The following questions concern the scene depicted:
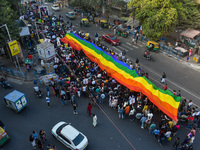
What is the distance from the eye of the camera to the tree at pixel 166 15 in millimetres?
27097

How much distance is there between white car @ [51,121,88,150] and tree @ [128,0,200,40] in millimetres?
21503

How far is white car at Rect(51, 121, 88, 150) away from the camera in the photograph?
1281 cm

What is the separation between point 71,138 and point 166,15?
77.2 ft

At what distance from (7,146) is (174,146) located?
13062 millimetres

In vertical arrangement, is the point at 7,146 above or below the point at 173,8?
below

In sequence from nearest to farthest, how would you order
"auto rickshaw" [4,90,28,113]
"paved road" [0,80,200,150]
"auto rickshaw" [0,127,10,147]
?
"auto rickshaw" [0,127,10,147] < "paved road" [0,80,200,150] < "auto rickshaw" [4,90,28,113]

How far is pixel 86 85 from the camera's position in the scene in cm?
1905

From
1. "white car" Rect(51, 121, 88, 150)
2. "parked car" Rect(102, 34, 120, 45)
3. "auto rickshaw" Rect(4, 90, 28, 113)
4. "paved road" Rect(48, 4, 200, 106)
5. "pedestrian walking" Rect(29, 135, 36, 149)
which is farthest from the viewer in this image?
"parked car" Rect(102, 34, 120, 45)

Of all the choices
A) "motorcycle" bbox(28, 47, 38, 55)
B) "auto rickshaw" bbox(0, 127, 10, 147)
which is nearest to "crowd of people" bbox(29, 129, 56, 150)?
"auto rickshaw" bbox(0, 127, 10, 147)

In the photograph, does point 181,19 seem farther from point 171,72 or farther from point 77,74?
point 77,74

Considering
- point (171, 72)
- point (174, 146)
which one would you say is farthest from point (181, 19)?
point (174, 146)

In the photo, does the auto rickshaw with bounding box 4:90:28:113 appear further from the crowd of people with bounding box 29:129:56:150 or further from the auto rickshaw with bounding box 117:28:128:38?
the auto rickshaw with bounding box 117:28:128:38

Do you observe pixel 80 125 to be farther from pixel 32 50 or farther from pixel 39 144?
pixel 32 50

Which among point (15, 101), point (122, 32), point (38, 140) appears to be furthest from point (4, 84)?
point (122, 32)
